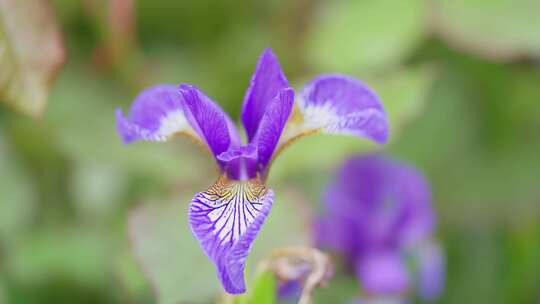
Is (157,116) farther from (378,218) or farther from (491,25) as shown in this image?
(491,25)

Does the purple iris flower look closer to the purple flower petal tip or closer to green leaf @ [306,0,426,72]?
the purple flower petal tip

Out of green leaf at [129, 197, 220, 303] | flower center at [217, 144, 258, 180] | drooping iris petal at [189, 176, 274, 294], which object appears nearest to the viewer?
drooping iris petal at [189, 176, 274, 294]

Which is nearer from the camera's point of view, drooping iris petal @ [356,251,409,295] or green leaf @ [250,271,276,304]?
green leaf @ [250,271,276,304]

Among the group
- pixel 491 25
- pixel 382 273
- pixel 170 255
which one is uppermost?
pixel 491 25

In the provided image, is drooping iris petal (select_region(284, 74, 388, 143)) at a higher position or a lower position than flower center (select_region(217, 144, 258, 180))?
higher

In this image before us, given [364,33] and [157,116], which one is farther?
[364,33]

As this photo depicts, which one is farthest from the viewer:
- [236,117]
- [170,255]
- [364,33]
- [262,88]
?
[236,117]

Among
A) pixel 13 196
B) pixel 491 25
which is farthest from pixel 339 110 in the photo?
pixel 13 196

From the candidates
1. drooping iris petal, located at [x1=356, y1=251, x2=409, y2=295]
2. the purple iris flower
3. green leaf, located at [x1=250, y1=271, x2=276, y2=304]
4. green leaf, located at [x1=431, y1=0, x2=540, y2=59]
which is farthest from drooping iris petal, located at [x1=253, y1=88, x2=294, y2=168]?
green leaf, located at [x1=431, y1=0, x2=540, y2=59]
